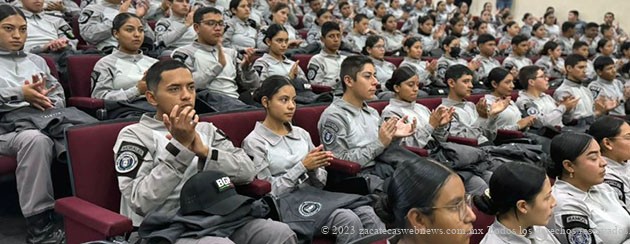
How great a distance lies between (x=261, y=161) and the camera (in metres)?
2.19

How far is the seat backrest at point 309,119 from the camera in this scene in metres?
2.65

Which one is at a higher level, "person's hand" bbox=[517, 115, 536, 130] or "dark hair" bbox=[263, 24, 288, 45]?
"dark hair" bbox=[263, 24, 288, 45]

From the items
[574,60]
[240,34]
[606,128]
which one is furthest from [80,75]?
[574,60]

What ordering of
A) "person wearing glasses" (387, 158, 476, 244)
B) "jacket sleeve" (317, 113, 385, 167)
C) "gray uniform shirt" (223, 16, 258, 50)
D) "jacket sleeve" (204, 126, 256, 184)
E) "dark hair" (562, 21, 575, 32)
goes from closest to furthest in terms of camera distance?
1. "person wearing glasses" (387, 158, 476, 244)
2. "jacket sleeve" (204, 126, 256, 184)
3. "jacket sleeve" (317, 113, 385, 167)
4. "gray uniform shirt" (223, 16, 258, 50)
5. "dark hair" (562, 21, 575, 32)

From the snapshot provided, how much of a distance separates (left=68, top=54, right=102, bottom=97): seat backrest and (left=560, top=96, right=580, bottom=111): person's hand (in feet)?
10.1

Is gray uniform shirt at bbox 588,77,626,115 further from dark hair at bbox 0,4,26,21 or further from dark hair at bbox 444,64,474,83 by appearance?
dark hair at bbox 0,4,26,21

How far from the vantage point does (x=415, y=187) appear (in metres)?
1.32

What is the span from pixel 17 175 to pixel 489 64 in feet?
14.4

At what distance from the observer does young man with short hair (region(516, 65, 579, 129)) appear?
3.73m

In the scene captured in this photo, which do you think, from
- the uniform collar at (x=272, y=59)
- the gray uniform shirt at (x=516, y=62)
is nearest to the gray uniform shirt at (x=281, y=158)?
the uniform collar at (x=272, y=59)

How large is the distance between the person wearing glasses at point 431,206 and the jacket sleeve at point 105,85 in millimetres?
Answer: 1836

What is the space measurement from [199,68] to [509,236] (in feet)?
7.02

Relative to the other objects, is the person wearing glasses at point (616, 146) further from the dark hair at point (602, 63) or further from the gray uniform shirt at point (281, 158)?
the dark hair at point (602, 63)

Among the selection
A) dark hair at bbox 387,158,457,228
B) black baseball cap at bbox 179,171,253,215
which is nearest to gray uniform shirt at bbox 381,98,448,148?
black baseball cap at bbox 179,171,253,215
